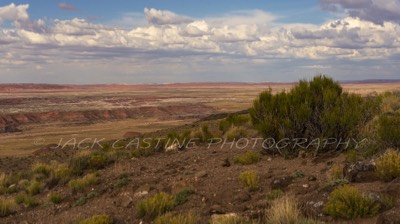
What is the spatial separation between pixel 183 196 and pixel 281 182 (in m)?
2.44

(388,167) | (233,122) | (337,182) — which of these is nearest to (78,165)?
(233,122)

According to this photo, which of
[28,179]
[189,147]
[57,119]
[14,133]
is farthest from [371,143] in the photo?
[57,119]

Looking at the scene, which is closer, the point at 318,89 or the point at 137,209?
the point at 137,209

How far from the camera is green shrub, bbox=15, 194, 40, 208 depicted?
41.8 ft

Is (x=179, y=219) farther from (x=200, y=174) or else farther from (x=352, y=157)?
(x=352, y=157)

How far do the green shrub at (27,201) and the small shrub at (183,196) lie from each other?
17.9 feet

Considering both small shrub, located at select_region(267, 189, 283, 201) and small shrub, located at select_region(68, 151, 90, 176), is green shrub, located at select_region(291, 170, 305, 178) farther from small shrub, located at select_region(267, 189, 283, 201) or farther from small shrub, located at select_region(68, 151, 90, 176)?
small shrub, located at select_region(68, 151, 90, 176)

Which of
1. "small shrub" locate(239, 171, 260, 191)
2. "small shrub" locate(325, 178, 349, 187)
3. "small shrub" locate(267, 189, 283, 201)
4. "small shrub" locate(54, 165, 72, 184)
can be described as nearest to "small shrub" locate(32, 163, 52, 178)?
"small shrub" locate(54, 165, 72, 184)

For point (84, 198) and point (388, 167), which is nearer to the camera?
point (388, 167)

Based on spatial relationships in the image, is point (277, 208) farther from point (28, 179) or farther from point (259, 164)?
point (28, 179)

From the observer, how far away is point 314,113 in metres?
13.2

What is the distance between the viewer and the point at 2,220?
37.6 feet

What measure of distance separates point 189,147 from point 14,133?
150ft

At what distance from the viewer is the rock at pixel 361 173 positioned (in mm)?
8484
